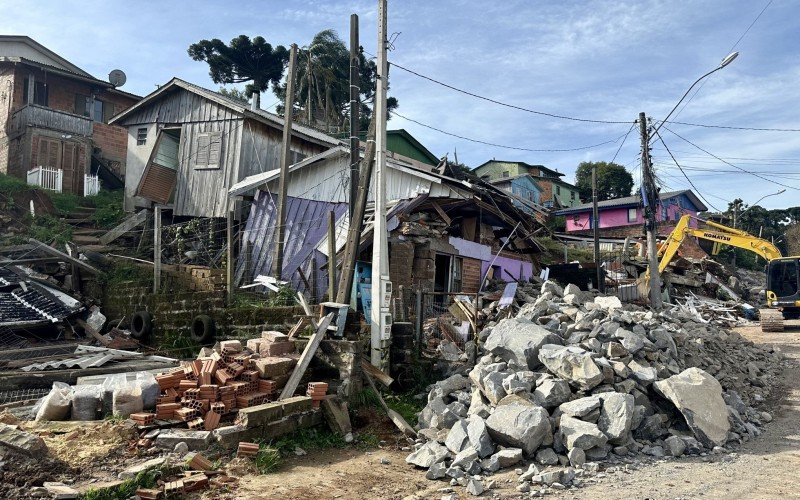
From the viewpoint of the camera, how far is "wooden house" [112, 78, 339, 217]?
1862cm

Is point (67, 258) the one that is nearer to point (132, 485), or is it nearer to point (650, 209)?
point (132, 485)

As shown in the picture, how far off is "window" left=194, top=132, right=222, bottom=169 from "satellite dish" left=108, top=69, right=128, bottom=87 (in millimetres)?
12097

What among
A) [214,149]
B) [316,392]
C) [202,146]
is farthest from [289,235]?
[316,392]

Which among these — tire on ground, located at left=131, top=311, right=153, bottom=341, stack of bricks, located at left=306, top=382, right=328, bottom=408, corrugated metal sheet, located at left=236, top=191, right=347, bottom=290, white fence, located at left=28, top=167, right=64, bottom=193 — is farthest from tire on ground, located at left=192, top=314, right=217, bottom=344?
white fence, located at left=28, top=167, right=64, bottom=193

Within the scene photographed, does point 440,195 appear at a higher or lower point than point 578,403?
higher

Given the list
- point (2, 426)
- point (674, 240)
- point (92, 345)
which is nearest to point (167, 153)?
point (92, 345)

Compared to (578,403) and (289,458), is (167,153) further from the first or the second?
(578,403)

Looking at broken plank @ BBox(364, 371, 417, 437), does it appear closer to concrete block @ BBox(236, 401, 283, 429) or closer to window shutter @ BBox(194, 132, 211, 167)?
concrete block @ BBox(236, 401, 283, 429)

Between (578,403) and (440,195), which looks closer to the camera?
(578,403)

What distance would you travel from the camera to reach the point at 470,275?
54.3 feet

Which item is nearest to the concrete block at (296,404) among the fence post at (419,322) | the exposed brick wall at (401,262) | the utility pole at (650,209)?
the fence post at (419,322)

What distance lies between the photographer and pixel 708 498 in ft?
18.3

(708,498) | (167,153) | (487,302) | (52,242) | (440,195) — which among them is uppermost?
(167,153)

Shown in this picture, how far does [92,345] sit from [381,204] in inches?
294
